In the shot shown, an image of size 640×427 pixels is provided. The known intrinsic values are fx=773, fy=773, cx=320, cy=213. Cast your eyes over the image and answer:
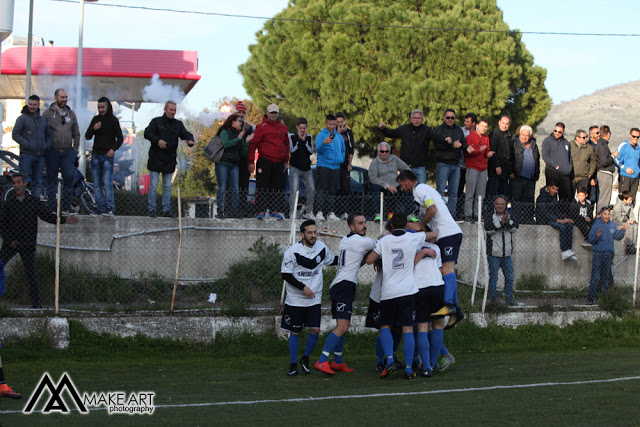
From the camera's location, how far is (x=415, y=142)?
14.0 m

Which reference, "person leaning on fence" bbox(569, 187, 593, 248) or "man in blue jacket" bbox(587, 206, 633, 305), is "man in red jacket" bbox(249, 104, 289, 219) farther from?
"person leaning on fence" bbox(569, 187, 593, 248)

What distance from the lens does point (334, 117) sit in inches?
548

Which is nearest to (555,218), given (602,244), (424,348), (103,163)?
(602,244)

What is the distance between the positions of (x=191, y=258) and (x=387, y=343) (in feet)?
15.4

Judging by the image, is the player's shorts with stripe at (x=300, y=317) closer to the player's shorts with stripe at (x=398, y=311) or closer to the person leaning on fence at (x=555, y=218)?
the player's shorts with stripe at (x=398, y=311)

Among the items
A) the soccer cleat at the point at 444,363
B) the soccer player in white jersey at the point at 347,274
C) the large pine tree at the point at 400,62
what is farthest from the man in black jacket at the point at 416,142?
the large pine tree at the point at 400,62

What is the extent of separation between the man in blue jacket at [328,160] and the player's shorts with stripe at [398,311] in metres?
4.42

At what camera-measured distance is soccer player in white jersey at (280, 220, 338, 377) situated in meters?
9.38

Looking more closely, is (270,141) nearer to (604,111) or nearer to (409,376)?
(409,376)

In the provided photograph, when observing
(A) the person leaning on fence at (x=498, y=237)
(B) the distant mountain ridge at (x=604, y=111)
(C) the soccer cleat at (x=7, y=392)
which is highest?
(B) the distant mountain ridge at (x=604, y=111)

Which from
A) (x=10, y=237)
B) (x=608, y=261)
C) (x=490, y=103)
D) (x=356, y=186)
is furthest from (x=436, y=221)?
(x=490, y=103)

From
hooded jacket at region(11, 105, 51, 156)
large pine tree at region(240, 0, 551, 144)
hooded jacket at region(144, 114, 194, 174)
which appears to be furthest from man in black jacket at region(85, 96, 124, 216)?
large pine tree at region(240, 0, 551, 144)

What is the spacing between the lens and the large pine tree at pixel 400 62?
28672mm

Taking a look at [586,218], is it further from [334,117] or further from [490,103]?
[490,103]
